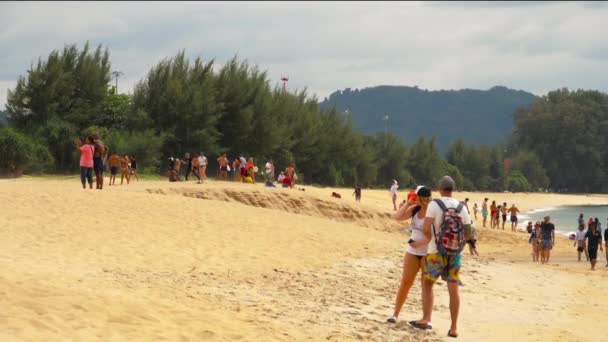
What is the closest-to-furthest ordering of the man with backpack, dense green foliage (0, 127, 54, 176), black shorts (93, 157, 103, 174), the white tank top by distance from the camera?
the man with backpack → the white tank top → black shorts (93, 157, 103, 174) → dense green foliage (0, 127, 54, 176)

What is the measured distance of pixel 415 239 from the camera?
10.0 meters

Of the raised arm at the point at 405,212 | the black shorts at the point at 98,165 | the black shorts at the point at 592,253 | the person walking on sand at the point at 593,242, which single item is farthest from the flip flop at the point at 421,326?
the black shorts at the point at 98,165

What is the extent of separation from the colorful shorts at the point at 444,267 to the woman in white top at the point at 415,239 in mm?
283

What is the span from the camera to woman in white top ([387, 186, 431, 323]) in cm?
999

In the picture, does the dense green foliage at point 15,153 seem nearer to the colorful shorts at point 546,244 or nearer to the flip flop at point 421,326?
the colorful shorts at point 546,244

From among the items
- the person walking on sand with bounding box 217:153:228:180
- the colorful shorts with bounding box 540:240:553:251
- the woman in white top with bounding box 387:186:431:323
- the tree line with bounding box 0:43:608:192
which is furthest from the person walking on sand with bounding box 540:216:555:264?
the tree line with bounding box 0:43:608:192

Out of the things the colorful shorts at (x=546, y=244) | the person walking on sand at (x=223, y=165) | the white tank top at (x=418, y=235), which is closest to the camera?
the white tank top at (x=418, y=235)

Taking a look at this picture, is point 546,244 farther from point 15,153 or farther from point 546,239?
point 15,153

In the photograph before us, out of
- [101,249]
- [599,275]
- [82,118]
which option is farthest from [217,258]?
[82,118]

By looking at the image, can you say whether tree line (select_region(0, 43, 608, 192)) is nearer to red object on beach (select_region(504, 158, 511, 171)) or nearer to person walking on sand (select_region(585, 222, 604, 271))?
person walking on sand (select_region(585, 222, 604, 271))

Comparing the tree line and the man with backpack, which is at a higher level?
the tree line

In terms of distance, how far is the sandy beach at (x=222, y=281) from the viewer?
887 centimetres

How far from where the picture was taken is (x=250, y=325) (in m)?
9.32

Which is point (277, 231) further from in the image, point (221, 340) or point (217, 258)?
point (221, 340)
